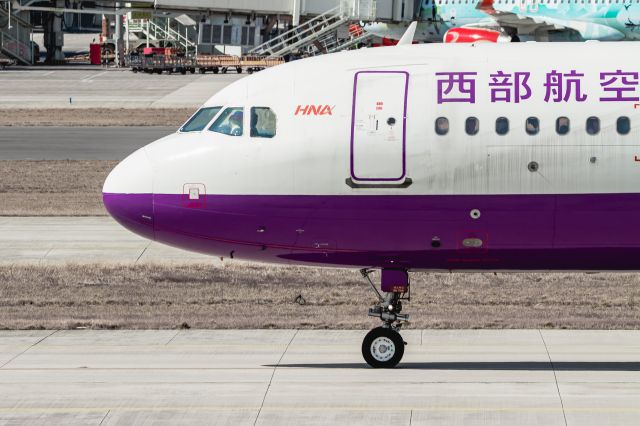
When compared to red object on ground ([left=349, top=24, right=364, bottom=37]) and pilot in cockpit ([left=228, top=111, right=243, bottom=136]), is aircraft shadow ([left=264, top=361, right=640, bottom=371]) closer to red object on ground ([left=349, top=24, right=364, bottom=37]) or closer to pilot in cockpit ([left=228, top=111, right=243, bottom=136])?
pilot in cockpit ([left=228, top=111, right=243, bottom=136])

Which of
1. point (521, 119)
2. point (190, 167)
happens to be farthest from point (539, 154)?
point (190, 167)

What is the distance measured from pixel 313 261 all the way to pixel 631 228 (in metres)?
4.15

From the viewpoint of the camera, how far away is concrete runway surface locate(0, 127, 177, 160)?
4654 cm

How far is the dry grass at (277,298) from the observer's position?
68.7 feet

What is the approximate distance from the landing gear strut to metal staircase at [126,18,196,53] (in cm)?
7988

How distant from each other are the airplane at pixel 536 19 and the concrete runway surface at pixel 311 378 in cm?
5512

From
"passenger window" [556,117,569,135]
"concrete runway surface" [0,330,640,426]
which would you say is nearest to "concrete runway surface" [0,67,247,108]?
"concrete runway surface" [0,330,640,426]

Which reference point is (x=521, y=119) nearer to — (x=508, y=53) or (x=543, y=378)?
(x=508, y=53)

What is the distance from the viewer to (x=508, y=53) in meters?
17.0

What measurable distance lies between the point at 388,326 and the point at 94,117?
147ft

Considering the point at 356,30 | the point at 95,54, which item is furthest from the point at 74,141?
the point at 95,54

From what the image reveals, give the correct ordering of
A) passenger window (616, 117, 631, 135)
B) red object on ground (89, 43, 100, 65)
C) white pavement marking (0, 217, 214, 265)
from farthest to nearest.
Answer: red object on ground (89, 43, 100, 65), white pavement marking (0, 217, 214, 265), passenger window (616, 117, 631, 135)

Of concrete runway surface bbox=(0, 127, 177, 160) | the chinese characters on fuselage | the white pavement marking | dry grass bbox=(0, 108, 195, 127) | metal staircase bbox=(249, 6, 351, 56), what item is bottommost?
the white pavement marking

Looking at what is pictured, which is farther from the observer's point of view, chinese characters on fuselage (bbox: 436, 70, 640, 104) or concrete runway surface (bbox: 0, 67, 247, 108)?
concrete runway surface (bbox: 0, 67, 247, 108)
